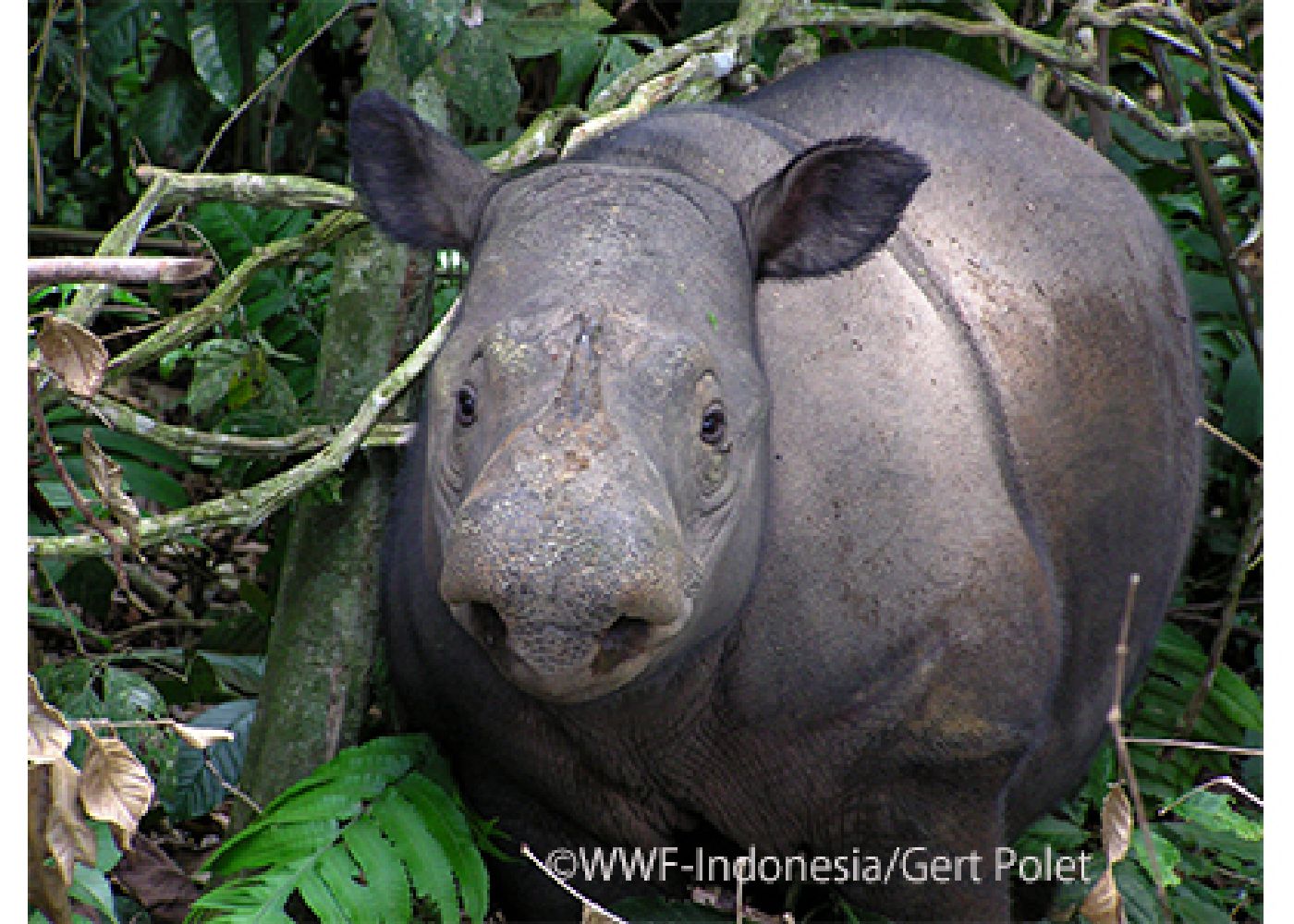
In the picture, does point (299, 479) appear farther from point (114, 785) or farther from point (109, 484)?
point (114, 785)

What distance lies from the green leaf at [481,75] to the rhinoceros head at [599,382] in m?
0.58

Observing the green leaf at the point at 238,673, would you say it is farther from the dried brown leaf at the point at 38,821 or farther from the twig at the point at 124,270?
the twig at the point at 124,270

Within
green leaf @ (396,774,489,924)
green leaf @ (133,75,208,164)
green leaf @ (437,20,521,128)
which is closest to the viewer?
green leaf @ (396,774,489,924)

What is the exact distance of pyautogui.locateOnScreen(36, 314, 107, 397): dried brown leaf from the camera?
7.77 feet

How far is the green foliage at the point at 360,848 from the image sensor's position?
3020 mm

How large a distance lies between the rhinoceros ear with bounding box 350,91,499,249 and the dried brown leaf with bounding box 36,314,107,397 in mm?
685

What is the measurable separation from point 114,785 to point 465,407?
0.70m

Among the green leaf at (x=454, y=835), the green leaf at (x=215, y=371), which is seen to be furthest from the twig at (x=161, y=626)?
the green leaf at (x=454, y=835)

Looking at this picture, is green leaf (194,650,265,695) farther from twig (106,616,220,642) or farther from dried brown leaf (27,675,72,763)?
dried brown leaf (27,675,72,763)

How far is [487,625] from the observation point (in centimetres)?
234

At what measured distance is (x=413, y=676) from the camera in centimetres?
323

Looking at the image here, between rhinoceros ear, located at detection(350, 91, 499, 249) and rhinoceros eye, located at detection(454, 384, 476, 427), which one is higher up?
rhinoceros ear, located at detection(350, 91, 499, 249)

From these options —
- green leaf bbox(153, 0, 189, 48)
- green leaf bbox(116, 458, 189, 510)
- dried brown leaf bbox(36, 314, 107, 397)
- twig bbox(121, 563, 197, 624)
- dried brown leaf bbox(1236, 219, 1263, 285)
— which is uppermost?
dried brown leaf bbox(1236, 219, 1263, 285)

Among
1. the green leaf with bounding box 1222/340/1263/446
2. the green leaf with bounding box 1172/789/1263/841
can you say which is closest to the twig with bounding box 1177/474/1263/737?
the green leaf with bounding box 1222/340/1263/446
